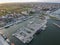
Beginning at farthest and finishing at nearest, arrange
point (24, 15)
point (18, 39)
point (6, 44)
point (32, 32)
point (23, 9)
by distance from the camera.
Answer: point (23, 9)
point (24, 15)
point (32, 32)
point (18, 39)
point (6, 44)

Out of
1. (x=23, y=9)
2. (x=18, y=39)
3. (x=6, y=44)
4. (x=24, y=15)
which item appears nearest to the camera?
(x=6, y=44)

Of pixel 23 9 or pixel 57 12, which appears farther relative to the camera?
pixel 23 9

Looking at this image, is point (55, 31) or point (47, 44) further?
point (55, 31)

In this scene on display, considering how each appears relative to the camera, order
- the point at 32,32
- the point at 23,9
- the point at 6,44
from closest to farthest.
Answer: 1. the point at 6,44
2. the point at 32,32
3. the point at 23,9

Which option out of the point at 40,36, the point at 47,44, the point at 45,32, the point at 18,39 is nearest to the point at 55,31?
the point at 45,32

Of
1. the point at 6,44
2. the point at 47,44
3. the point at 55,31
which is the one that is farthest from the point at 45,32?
the point at 6,44

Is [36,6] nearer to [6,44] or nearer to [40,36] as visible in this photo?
[40,36]

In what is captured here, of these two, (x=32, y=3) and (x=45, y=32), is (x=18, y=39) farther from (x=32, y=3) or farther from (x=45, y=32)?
(x=32, y=3)

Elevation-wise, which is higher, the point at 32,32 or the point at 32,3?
the point at 32,3

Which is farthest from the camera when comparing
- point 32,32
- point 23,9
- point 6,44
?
point 23,9
